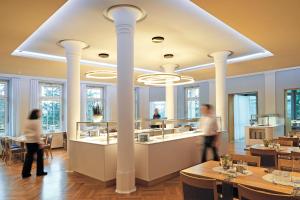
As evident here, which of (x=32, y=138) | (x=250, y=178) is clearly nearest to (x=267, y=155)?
(x=250, y=178)

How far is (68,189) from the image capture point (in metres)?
4.24

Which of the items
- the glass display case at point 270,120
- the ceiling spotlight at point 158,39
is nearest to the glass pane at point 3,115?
the ceiling spotlight at point 158,39

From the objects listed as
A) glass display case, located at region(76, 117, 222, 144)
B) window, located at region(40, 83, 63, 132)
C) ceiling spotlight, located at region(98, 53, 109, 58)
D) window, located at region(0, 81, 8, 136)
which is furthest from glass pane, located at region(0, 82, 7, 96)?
ceiling spotlight, located at region(98, 53, 109, 58)

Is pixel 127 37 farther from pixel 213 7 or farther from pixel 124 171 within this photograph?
pixel 124 171

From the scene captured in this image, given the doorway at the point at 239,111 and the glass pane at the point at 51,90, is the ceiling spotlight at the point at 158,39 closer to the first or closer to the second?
the doorway at the point at 239,111

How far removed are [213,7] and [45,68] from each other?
20.4ft

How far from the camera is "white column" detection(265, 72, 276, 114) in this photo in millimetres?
9008

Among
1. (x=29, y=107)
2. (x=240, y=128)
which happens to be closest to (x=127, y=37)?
(x=29, y=107)

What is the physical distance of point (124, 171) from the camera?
401cm

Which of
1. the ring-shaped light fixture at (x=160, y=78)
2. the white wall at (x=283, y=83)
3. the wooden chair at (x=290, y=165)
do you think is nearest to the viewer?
the wooden chair at (x=290, y=165)

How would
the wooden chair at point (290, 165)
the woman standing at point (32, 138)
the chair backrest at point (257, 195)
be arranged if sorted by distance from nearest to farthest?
1. the chair backrest at point (257, 195)
2. the wooden chair at point (290, 165)
3. the woman standing at point (32, 138)

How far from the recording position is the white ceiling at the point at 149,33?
388 centimetres

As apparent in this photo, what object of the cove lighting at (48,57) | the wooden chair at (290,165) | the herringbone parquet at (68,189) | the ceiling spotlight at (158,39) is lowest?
the herringbone parquet at (68,189)

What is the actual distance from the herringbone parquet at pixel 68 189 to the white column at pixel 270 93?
609cm
